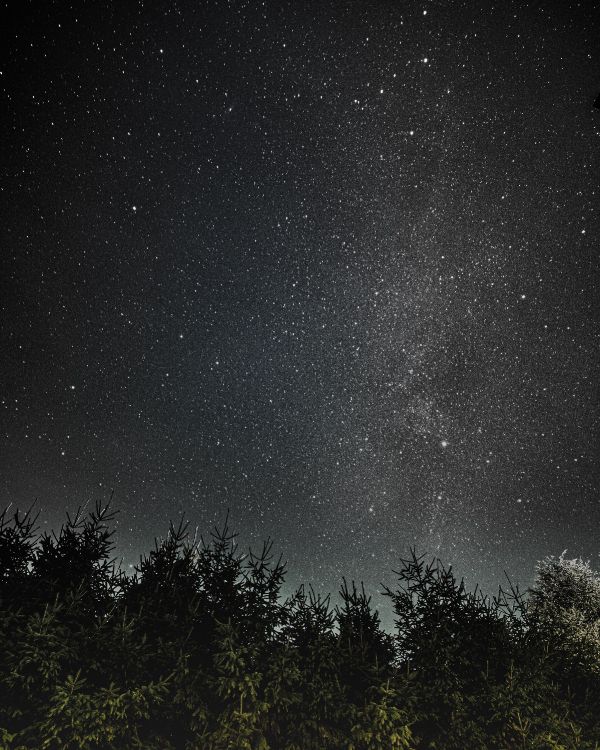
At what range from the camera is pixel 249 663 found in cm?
813

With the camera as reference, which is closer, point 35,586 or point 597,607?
point 35,586

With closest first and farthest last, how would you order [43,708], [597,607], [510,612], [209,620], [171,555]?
1. [43,708]
2. [209,620]
3. [171,555]
4. [510,612]
5. [597,607]

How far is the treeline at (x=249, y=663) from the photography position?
671cm

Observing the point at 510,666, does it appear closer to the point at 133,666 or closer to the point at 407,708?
the point at 407,708

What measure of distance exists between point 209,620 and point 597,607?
21.0 meters

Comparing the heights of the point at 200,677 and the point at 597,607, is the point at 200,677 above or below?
below

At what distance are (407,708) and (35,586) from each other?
7985 mm

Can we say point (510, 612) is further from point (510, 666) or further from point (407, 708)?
point (407, 708)

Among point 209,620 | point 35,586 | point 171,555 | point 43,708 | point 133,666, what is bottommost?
point 43,708

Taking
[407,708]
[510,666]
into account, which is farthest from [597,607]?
[407,708]

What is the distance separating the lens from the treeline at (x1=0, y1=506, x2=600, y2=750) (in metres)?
6.71

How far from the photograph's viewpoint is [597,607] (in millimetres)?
20000

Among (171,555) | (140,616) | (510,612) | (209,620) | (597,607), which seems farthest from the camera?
(597,607)

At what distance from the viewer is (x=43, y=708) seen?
6.37 m
